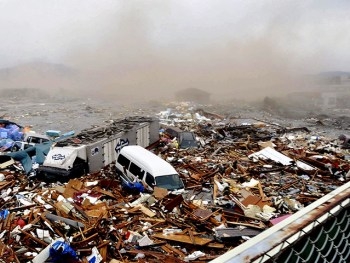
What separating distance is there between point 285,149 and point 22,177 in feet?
45.5

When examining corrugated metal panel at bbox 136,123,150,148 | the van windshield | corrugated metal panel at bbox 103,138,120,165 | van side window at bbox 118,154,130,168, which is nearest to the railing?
the van windshield

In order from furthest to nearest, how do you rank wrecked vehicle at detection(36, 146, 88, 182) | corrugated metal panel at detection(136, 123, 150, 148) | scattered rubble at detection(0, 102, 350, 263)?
1. corrugated metal panel at detection(136, 123, 150, 148)
2. wrecked vehicle at detection(36, 146, 88, 182)
3. scattered rubble at detection(0, 102, 350, 263)

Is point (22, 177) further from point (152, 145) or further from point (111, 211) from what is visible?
point (152, 145)

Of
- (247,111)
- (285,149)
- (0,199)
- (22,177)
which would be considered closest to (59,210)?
(0,199)

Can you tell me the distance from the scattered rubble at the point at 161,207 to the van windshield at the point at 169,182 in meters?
0.41

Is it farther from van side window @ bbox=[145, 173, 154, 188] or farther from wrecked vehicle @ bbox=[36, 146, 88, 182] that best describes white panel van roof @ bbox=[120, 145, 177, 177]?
wrecked vehicle @ bbox=[36, 146, 88, 182]

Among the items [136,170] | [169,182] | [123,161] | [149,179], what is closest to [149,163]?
[149,179]

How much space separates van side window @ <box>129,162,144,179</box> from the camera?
12711 millimetres

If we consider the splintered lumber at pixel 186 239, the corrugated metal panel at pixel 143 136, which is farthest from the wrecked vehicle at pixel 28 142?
the splintered lumber at pixel 186 239

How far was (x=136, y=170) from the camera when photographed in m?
13.0

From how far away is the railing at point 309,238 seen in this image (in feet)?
3.98

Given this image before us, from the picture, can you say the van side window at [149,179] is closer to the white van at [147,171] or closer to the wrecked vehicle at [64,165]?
the white van at [147,171]

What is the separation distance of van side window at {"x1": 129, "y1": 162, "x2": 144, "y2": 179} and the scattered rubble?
716mm

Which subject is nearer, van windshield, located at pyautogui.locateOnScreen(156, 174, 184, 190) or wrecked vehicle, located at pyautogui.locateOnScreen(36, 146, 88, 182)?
van windshield, located at pyautogui.locateOnScreen(156, 174, 184, 190)
